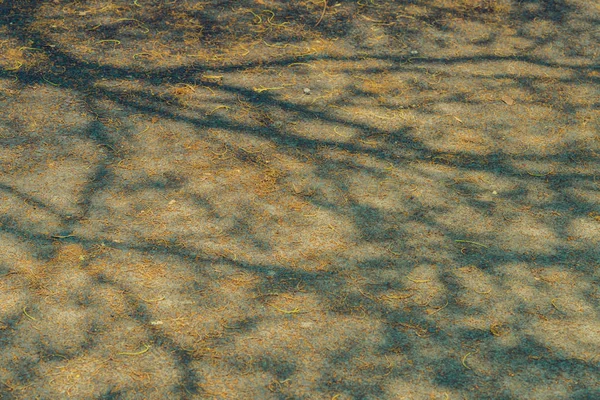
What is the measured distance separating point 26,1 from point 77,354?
4.19 m

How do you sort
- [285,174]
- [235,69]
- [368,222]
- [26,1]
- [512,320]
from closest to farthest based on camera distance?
[512,320]
[368,222]
[285,174]
[235,69]
[26,1]

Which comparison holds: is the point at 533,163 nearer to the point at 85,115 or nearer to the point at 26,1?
the point at 85,115

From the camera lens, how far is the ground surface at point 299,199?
3.89m

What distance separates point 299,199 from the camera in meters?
4.95

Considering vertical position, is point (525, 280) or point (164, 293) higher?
point (525, 280)

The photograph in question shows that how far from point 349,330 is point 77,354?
1.35 m

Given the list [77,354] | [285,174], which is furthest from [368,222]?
[77,354]

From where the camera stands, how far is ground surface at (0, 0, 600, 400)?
3.89 metres

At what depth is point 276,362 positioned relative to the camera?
3.86 metres

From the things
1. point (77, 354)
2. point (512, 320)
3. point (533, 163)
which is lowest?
point (77, 354)

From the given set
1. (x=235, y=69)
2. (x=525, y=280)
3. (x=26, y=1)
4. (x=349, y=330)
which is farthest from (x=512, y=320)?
(x=26, y=1)

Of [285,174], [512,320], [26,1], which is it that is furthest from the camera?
[26,1]

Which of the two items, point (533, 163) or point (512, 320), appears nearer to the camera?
point (512, 320)

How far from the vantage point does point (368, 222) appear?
479 centimetres
